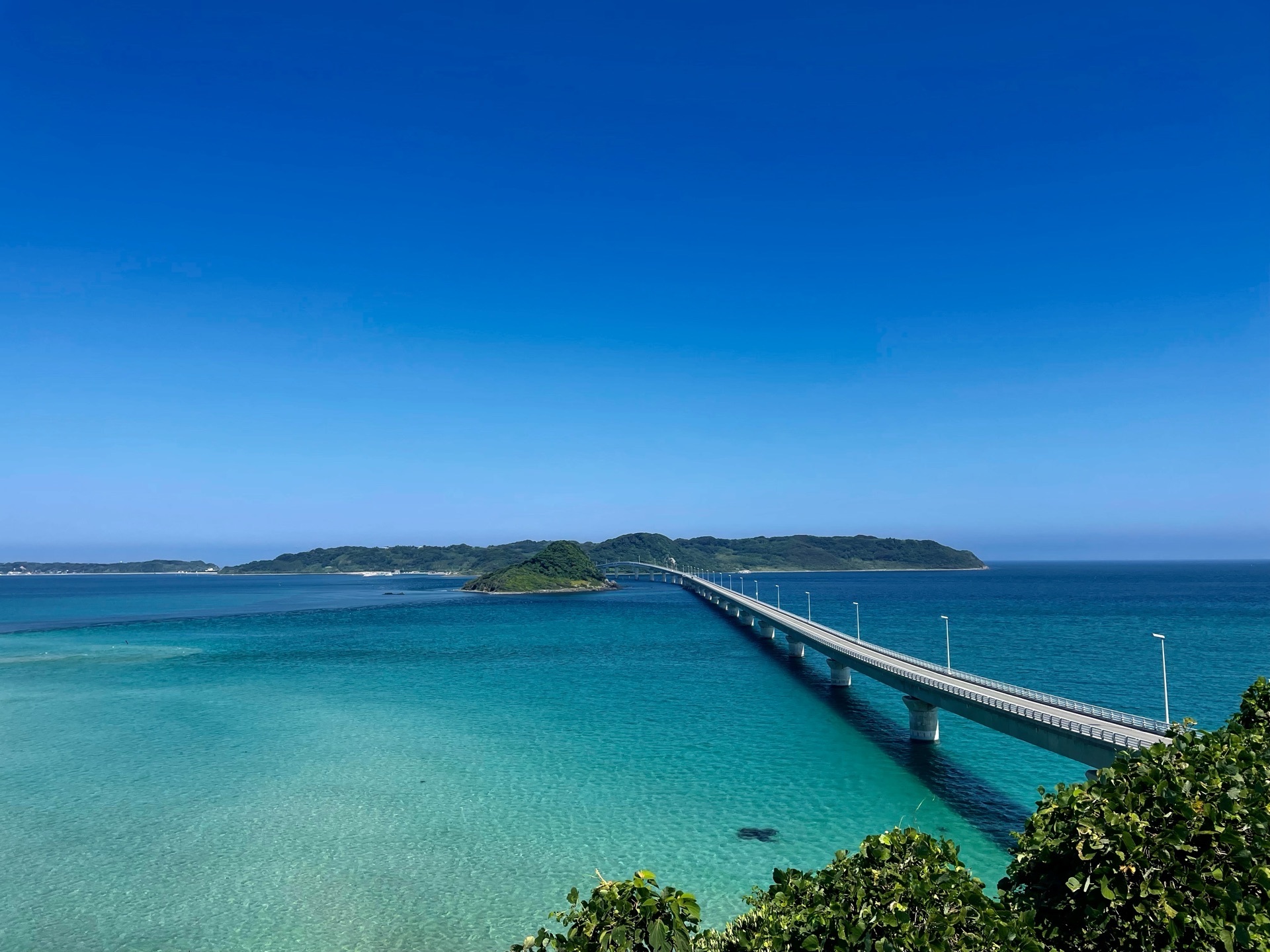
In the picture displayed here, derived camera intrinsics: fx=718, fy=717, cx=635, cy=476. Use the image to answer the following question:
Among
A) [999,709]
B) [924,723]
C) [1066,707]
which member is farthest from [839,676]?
[999,709]

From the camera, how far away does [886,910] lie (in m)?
8.66

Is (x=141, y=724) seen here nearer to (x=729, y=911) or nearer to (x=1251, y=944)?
(x=729, y=911)

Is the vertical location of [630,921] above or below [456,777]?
above

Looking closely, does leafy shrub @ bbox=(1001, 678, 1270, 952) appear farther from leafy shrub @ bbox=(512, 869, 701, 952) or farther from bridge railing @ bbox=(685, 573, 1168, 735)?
bridge railing @ bbox=(685, 573, 1168, 735)

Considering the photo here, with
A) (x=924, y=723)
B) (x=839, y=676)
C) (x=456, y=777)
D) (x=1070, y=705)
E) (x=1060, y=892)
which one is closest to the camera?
(x=1060, y=892)

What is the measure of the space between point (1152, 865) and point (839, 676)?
193ft

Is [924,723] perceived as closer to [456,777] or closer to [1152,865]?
[456,777]

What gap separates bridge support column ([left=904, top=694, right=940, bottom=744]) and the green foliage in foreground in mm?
37388

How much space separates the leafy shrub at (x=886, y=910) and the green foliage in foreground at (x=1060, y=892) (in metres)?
0.02

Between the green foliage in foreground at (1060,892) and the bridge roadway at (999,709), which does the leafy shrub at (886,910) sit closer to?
the green foliage in foreground at (1060,892)

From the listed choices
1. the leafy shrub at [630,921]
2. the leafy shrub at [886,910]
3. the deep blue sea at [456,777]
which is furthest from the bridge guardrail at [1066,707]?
the leafy shrub at [630,921]

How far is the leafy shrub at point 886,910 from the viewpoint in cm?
848

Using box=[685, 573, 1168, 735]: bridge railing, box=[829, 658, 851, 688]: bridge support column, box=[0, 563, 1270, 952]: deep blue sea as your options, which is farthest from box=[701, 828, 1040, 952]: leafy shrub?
box=[829, 658, 851, 688]: bridge support column

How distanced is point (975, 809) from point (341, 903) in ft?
90.5
